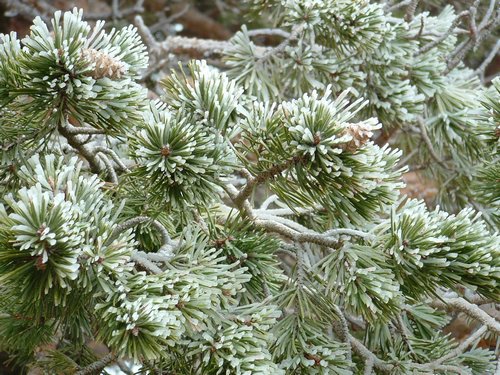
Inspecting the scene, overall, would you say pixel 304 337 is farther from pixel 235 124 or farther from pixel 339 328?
pixel 235 124

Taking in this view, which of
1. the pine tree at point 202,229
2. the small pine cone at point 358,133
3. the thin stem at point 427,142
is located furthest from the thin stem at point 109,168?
the thin stem at point 427,142

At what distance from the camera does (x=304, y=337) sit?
594mm

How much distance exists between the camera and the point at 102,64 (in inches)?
19.6

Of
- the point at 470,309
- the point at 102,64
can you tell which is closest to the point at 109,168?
the point at 102,64

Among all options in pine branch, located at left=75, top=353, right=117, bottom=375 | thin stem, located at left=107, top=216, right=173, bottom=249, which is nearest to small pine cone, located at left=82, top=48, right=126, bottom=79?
thin stem, located at left=107, top=216, right=173, bottom=249

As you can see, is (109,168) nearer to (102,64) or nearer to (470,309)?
(102,64)

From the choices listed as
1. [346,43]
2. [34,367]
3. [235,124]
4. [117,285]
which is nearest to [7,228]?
[117,285]

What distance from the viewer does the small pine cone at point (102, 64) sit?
19.5 inches

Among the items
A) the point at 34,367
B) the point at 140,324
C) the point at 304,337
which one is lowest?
the point at 34,367

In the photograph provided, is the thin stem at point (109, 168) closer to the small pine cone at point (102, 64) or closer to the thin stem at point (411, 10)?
the small pine cone at point (102, 64)

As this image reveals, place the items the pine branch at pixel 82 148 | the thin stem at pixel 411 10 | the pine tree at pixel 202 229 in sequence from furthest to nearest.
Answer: the thin stem at pixel 411 10
the pine branch at pixel 82 148
the pine tree at pixel 202 229

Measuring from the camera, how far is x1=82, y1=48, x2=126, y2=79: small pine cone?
1.62 ft

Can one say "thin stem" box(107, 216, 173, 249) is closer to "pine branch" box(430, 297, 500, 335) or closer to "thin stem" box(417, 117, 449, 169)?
"pine branch" box(430, 297, 500, 335)

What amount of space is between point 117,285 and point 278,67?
513 millimetres
